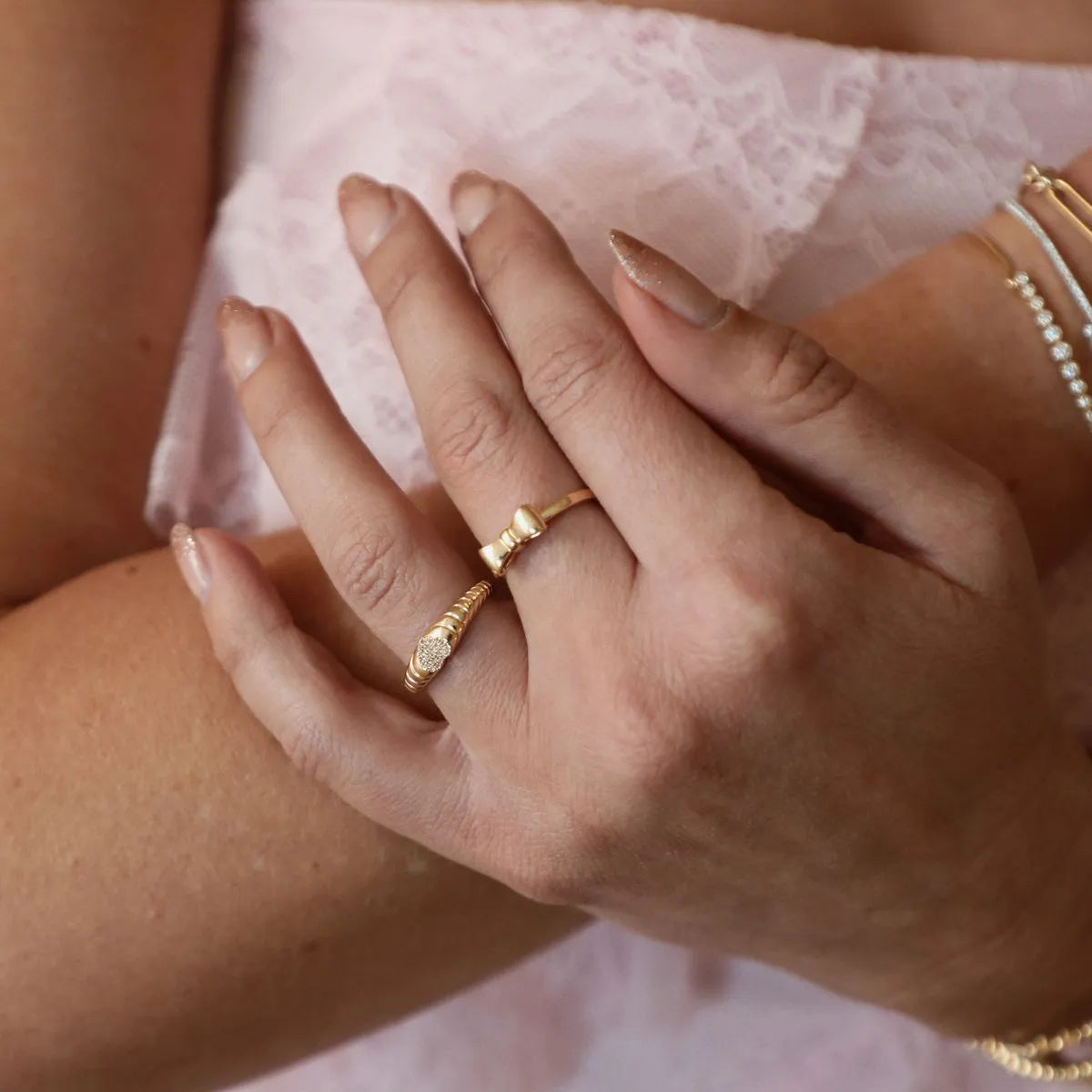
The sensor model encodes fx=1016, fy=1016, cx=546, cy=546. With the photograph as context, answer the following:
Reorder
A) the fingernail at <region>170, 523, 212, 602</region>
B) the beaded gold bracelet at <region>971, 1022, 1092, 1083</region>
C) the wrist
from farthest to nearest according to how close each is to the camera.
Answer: the beaded gold bracelet at <region>971, 1022, 1092, 1083</region> < the wrist < the fingernail at <region>170, 523, 212, 602</region>

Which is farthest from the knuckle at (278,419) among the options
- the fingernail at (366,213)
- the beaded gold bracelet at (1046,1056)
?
the beaded gold bracelet at (1046,1056)

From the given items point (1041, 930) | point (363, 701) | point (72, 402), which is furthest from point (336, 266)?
point (1041, 930)

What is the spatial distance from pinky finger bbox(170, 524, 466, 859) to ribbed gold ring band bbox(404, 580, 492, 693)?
50 millimetres

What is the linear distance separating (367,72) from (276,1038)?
734 millimetres

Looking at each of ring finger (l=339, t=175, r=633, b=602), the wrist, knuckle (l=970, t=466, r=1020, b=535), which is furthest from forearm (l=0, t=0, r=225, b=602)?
the wrist

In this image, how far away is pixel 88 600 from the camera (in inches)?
26.6

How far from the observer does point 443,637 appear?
578mm

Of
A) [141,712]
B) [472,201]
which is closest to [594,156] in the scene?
[472,201]

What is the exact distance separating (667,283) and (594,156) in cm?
28

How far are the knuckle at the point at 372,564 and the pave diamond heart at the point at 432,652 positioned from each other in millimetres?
32

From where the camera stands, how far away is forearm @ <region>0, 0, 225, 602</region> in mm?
716

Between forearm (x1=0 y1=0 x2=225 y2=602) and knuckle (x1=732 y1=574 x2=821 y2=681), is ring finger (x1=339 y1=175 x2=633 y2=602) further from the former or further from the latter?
forearm (x1=0 y1=0 x2=225 y2=602)

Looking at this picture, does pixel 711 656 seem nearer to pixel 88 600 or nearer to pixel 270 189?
pixel 88 600

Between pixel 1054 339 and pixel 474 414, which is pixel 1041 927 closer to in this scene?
pixel 1054 339
